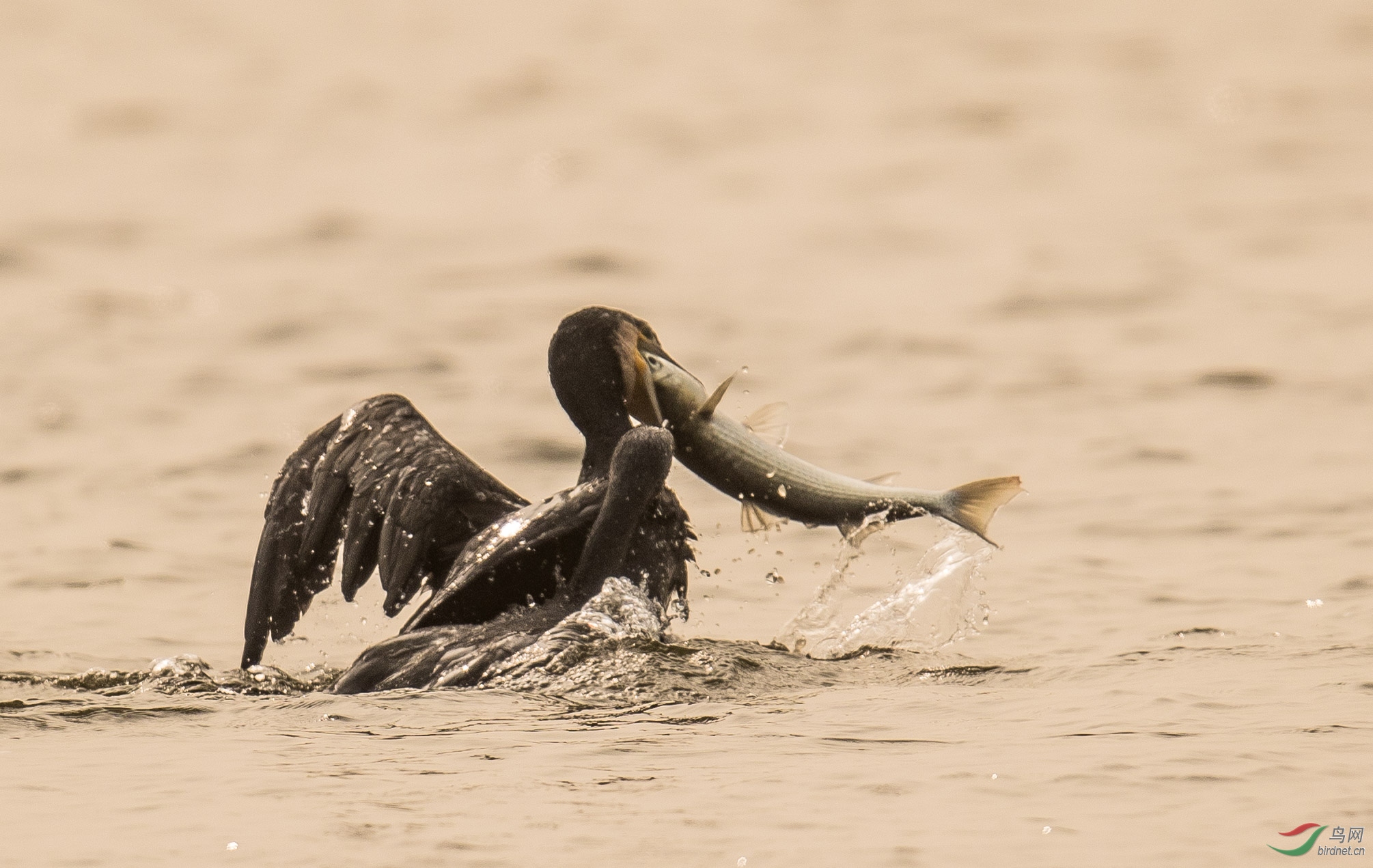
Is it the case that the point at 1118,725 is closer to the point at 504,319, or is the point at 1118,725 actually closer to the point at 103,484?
the point at 103,484

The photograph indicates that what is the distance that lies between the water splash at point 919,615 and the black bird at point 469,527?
2.71ft

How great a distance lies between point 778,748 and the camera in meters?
6.18

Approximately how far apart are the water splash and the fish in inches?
27.4

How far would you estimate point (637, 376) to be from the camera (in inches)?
311

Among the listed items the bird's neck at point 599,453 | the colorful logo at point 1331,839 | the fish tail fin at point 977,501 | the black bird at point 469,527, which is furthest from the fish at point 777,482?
the colorful logo at point 1331,839

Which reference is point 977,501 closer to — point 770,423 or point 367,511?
point 770,423

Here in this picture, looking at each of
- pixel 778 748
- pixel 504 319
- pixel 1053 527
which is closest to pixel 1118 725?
pixel 778 748

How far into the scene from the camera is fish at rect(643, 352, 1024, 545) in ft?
23.9

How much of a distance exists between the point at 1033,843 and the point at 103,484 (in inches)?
315

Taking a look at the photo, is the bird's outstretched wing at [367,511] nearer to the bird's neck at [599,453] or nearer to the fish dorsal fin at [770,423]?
the bird's neck at [599,453]

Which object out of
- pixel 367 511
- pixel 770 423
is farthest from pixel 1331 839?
pixel 367 511

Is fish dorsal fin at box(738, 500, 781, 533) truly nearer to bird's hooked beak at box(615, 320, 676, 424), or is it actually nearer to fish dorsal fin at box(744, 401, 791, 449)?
fish dorsal fin at box(744, 401, 791, 449)

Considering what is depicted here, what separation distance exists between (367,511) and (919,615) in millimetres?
2210

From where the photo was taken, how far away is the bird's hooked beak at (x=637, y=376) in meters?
7.79
